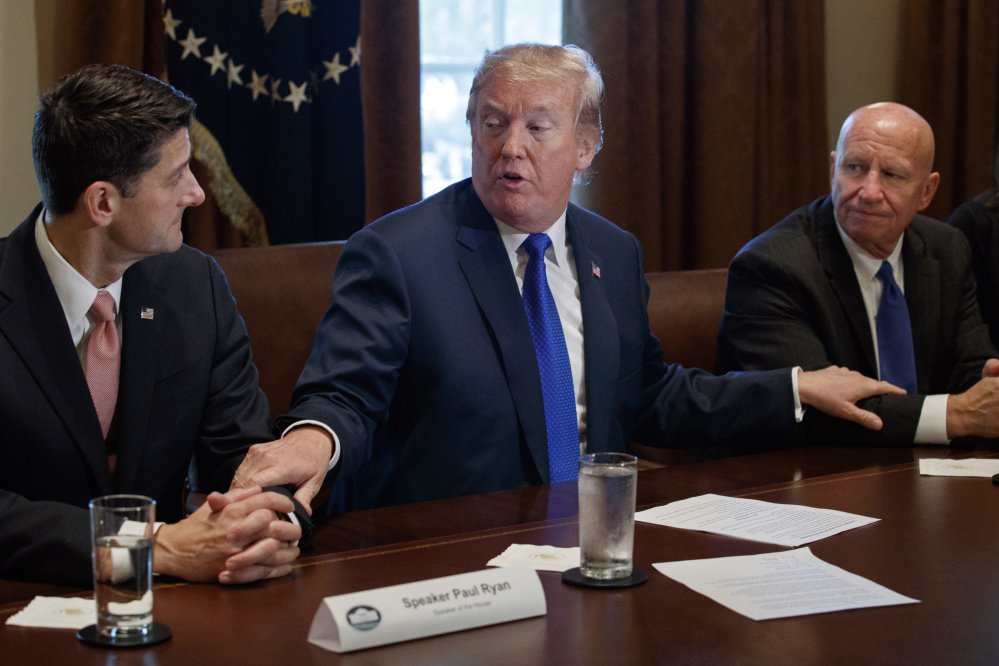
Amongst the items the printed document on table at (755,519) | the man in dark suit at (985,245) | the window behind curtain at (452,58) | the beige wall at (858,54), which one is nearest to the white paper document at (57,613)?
the printed document on table at (755,519)

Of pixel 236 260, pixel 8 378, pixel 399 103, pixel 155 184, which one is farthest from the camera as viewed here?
pixel 399 103

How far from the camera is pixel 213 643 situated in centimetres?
132

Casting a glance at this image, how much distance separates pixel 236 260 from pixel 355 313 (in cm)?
70

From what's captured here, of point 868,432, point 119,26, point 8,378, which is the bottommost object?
point 868,432

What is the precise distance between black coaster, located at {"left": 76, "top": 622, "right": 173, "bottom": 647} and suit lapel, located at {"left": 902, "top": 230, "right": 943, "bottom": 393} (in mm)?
2308

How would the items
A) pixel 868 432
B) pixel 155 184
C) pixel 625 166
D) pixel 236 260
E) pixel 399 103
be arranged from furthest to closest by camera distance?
pixel 625 166 → pixel 399 103 → pixel 236 260 → pixel 868 432 → pixel 155 184

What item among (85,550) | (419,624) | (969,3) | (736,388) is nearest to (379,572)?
(419,624)

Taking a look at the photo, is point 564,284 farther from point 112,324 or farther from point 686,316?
point 112,324

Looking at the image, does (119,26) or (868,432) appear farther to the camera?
(119,26)

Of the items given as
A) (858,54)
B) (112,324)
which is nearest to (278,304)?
(112,324)

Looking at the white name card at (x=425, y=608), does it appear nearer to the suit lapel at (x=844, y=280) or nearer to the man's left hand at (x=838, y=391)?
the man's left hand at (x=838, y=391)

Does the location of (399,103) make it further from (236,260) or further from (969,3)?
(969,3)

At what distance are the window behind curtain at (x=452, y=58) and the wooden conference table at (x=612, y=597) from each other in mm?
2480

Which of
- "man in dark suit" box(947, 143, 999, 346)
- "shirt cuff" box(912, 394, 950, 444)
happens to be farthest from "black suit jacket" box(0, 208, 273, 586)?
"man in dark suit" box(947, 143, 999, 346)
